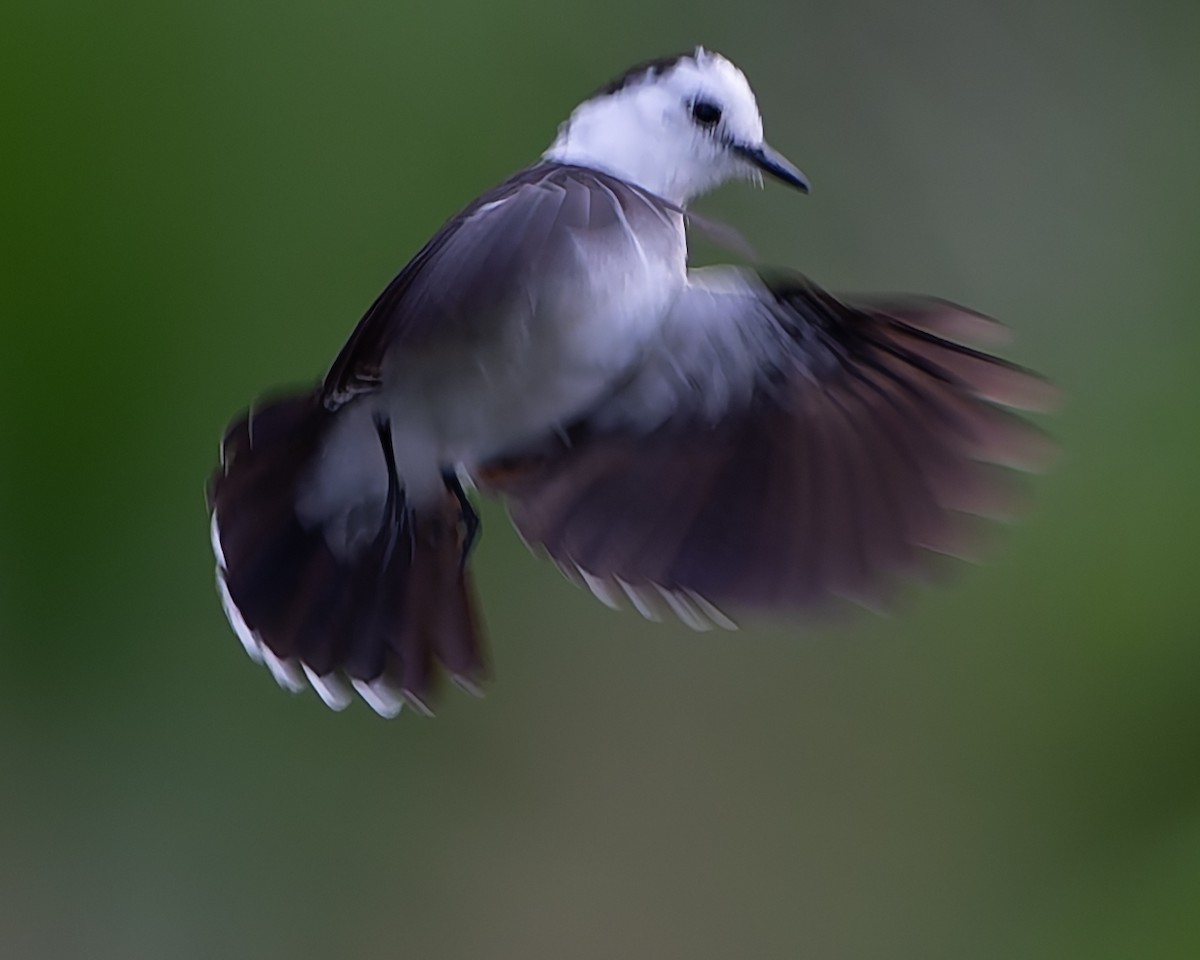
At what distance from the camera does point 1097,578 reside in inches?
69.5

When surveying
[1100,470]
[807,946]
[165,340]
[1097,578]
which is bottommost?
[807,946]

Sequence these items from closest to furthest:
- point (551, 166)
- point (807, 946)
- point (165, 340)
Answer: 1. point (551, 166)
2. point (165, 340)
3. point (807, 946)

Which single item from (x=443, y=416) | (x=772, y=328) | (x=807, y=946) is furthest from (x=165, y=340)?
(x=807, y=946)

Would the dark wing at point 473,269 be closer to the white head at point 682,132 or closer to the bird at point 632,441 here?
the bird at point 632,441

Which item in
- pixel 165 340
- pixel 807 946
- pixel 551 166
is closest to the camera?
pixel 551 166

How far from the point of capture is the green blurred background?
5.65 feet

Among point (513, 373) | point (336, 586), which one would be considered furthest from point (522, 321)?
point (336, 586)

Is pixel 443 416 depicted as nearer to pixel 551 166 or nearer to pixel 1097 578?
pixel 551 166

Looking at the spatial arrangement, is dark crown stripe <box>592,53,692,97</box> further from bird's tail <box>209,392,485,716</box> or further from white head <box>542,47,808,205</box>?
bird's tail <box>209,392,485,716</box>

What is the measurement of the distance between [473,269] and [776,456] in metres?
0.36

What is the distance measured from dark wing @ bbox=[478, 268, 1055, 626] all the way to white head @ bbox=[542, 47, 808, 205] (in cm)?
11

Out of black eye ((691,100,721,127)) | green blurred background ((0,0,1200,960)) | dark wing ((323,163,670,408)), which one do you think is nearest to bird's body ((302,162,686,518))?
dark wing ((323,163,670,408))

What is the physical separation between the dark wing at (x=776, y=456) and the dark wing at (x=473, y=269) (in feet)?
0.50

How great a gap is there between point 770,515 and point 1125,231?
94cm
